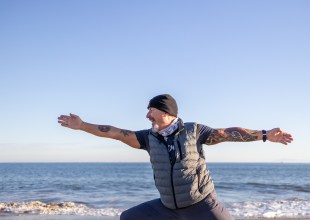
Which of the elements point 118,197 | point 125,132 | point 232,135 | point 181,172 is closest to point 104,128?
point 125,132

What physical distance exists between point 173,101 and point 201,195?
3.58ft

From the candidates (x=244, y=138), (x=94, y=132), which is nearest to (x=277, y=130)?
(x=244, y=138)

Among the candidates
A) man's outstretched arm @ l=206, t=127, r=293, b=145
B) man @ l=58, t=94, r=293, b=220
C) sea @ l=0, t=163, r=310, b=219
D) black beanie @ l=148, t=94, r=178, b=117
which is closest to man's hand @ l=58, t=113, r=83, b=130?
man @ l=58, t=94, r=293, b=220

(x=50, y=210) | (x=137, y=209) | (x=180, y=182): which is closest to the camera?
(x=180, y=182)

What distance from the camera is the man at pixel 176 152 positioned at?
5.16 m

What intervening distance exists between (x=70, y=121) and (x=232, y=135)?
1.84m

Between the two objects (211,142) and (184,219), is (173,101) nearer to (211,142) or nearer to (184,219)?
(211,142)

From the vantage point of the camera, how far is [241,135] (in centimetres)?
562

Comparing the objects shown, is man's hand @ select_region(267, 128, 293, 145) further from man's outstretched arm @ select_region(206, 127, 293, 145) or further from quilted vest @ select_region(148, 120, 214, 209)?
quilted vest @ select_region(148, 120, 214, 209)

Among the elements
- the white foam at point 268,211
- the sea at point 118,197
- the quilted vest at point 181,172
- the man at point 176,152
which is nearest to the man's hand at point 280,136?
the man at point 176,152

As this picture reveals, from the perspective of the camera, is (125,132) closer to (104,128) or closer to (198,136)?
(104,128)

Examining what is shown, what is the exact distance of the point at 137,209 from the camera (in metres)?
5.48

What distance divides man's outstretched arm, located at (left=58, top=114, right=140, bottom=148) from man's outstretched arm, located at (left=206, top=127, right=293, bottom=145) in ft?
2.86

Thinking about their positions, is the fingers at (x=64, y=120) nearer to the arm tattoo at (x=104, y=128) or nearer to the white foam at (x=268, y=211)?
the arm tattoo at (x=104, y=128)
